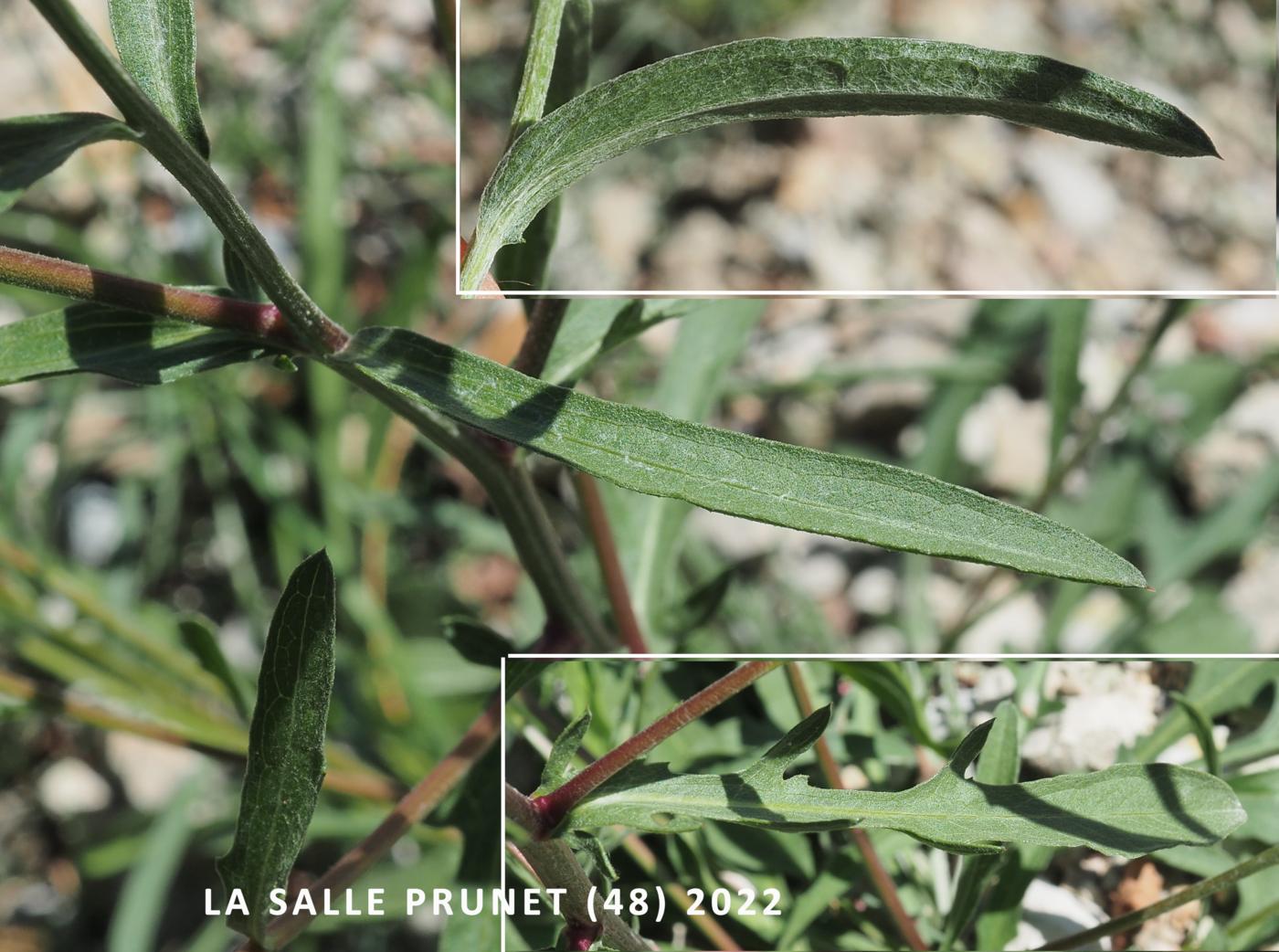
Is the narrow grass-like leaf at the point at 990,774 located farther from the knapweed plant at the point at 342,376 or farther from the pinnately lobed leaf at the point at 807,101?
the pinnately lobed leaf at the point at 807,101

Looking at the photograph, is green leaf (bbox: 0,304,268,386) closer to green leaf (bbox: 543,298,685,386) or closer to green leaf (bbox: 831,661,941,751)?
green leaf (bbox: 543,298,685,386)

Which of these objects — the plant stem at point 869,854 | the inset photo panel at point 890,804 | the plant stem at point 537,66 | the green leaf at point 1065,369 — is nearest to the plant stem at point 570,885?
the inset photo panel at point 890,804

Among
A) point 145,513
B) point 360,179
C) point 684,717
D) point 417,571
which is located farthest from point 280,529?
point 684,717

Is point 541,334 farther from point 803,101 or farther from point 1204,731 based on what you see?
point 1204,731

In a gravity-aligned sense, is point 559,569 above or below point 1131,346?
below

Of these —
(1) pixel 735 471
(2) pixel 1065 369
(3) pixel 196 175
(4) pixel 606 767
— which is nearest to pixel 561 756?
(4) pixel 606 767

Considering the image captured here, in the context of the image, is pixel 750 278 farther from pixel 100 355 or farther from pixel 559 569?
pixel 100 355
